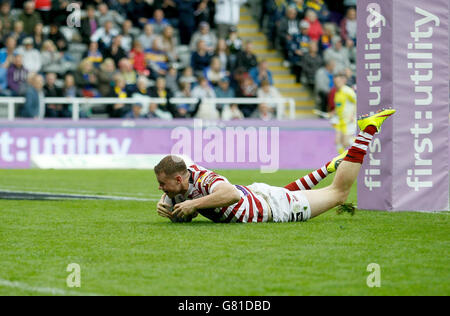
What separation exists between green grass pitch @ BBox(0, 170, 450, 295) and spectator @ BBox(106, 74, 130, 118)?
10500 millimetres

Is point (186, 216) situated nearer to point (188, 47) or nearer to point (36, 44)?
point (36, 44)

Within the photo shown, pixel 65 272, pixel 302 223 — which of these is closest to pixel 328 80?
pixel 302 223

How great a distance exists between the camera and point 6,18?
22.7 metres

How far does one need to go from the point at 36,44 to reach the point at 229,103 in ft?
16.5

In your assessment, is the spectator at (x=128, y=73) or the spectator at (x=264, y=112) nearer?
the spectator at (x=128, y=73)

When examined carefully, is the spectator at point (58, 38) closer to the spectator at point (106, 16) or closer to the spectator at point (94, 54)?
the spectator at point (94, 54)

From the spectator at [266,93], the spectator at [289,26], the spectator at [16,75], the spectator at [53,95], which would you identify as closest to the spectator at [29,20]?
the spectator at [16,75]

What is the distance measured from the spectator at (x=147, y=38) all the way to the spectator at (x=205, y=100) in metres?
2.00

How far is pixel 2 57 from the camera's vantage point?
2191cm

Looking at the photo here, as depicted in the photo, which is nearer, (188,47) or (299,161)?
(299,161)

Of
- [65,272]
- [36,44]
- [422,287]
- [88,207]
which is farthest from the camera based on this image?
[36,44]

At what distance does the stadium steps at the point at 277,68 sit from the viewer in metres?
25.6

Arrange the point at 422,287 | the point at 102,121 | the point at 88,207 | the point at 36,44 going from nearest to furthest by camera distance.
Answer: the point at 422,287 → the point at 88,207 → the point at 102,121 → the point at 36,44

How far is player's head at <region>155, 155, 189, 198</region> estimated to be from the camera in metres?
8.33
